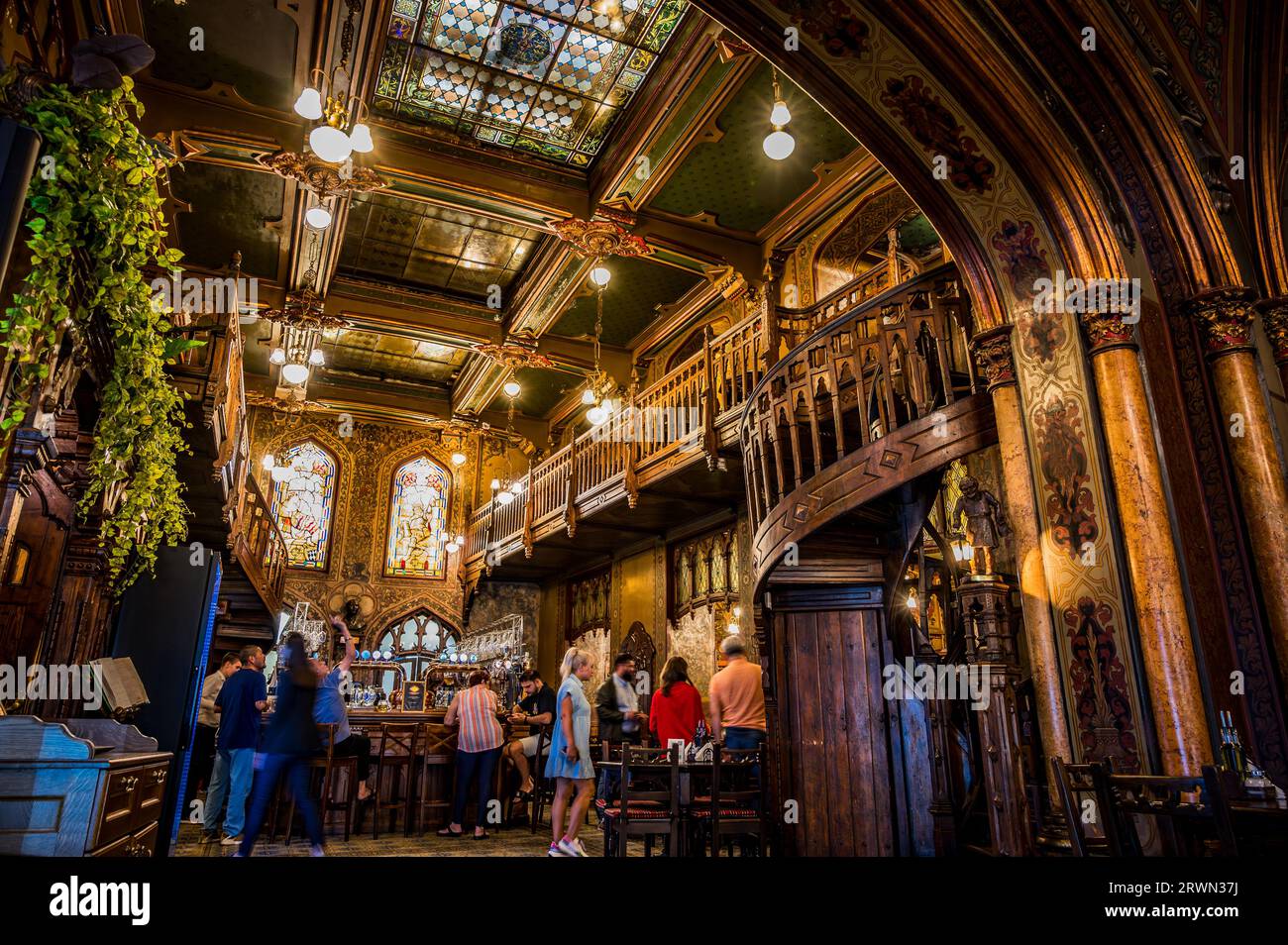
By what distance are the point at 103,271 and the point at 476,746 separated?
6137 mm

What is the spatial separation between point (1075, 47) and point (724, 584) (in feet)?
27.1

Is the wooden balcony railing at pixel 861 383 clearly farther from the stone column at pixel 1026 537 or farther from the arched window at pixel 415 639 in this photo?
the arched window at pixel 415 639

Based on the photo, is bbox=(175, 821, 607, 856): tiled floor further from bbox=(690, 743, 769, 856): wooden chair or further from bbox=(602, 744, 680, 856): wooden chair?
bbox=(690, 743, 769, 856): wooden chair

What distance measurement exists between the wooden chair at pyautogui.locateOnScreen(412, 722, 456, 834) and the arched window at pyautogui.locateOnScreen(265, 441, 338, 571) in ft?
33.1

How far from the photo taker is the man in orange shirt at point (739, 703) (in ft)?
23.4

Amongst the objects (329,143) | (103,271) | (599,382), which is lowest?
Answer: (103,271)

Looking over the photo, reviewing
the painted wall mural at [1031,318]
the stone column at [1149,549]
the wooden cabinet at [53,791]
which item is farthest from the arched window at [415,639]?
the stone column at [1149,549]

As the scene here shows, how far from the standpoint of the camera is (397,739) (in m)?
9.03

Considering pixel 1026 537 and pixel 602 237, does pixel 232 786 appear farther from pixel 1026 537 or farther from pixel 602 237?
pixel 602 237

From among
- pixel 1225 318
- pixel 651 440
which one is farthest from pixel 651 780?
pixel 651 440

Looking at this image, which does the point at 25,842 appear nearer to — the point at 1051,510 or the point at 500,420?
the point at 1051,510

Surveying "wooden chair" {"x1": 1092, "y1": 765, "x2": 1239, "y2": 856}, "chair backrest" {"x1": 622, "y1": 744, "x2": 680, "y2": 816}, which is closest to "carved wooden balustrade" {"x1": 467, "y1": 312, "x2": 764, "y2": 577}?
"chair backrest" {"x1": 622, "y1": 744, "x2": 680, "y2": 816}

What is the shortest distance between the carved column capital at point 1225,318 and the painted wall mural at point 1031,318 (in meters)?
1.02

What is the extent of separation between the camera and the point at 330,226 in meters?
11.7
